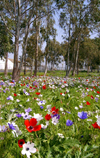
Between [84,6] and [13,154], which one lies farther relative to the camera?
[84,6]

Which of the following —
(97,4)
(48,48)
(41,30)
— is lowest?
(48,48)

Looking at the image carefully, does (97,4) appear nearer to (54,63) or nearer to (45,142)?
(45,142)

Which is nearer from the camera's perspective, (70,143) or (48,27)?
(70,143)

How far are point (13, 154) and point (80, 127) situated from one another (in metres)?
0.99

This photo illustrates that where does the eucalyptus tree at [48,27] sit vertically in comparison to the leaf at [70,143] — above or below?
above

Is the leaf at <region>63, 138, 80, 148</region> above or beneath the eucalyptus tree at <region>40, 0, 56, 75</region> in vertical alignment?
beneath

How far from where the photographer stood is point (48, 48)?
1784 cm

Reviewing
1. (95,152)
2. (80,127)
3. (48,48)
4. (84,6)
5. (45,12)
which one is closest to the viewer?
(95,152)

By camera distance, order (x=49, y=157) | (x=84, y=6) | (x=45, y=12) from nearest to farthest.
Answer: (x=49, y=157) → (x=45, y=12) → (x=84, y=6)

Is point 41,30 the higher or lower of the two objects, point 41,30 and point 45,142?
the higher

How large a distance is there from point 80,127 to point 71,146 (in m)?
0.50

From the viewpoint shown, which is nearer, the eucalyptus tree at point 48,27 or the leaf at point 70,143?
the leaf at point 70,143

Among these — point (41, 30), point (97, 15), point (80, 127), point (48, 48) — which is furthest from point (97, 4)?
point (80, 127)

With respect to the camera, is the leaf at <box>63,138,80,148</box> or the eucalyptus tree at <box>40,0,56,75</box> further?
the eucalyptus tree at <box>40,0,56,75</box>
